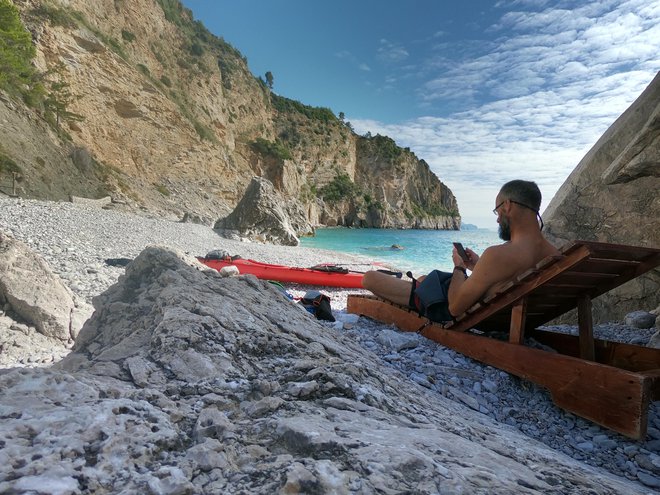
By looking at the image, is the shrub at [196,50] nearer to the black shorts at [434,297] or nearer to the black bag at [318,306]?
the black bag at [318,306]

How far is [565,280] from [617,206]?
3192mm

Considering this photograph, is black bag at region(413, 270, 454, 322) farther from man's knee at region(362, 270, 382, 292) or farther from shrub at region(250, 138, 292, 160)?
shrub at region(250, 138, 292, 160)

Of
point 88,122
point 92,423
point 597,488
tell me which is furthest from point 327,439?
point 88,122

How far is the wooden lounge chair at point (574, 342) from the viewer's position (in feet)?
7.11

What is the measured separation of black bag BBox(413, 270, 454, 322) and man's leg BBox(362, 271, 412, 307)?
26cm

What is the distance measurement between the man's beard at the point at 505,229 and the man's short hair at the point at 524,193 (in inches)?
7.9

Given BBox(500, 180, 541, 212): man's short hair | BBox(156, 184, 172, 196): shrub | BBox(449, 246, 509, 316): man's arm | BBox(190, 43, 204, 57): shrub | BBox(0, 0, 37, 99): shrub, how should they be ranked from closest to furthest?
BBox(449, 246, 509, 316): man's arm < BBox(500, 180, 541, 212): man's short hair < BBox(0, 0, 37, 99): shrub < BBox(156, 184, 172, 196): shrub < BBox(190, 43, 204, 57): shrub

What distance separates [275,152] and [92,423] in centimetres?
4879

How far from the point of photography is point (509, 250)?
9.83 feet

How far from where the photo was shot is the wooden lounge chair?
2.17m

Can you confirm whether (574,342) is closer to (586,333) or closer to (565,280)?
(586,333)

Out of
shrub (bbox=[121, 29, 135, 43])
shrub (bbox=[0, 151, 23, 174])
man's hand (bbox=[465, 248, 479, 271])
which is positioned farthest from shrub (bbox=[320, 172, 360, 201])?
man's hand (bbox=[465, 248, 479, 271])

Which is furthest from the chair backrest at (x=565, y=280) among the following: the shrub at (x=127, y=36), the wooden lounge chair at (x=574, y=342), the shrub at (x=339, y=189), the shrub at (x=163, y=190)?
the shrub at (x=339, y=189)

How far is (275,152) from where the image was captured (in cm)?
4781
